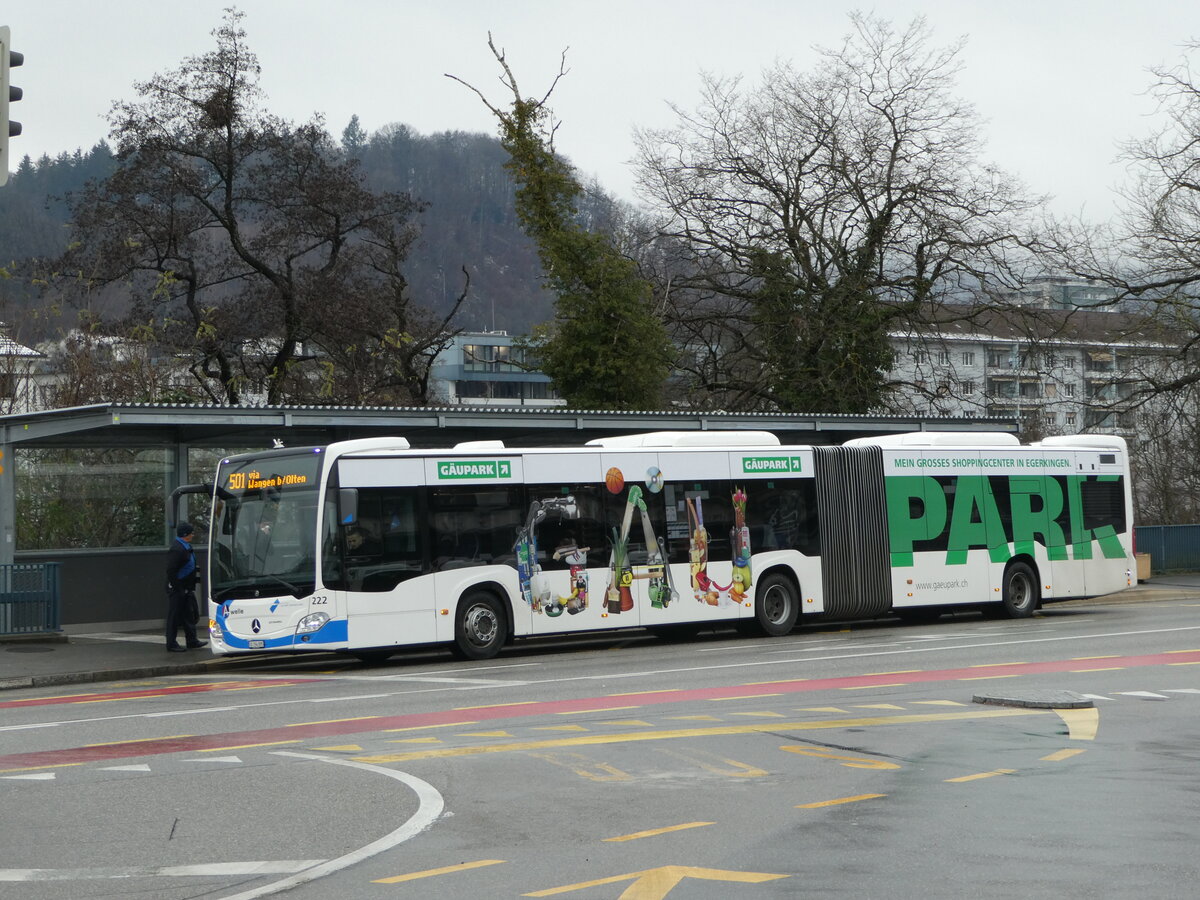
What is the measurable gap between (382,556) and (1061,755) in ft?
34.4

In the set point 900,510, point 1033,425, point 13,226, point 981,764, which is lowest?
point 981,764

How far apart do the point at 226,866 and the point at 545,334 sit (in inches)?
1013

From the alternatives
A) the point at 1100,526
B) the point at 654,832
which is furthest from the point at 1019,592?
the point at 654,832

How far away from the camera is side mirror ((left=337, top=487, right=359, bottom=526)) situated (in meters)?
18.2

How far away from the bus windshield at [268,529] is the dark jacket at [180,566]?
1662 millimetres

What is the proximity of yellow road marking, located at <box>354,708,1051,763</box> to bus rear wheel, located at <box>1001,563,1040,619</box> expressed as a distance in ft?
42.6

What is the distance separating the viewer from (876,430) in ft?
99.6

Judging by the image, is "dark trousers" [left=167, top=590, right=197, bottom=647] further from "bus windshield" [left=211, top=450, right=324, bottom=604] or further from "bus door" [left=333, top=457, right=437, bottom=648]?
"bus door" [left=333, top=457, right=437, bottom=648]

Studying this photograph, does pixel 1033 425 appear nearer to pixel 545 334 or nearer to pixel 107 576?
pixel 545 334

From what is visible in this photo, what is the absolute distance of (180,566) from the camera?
2048 cm

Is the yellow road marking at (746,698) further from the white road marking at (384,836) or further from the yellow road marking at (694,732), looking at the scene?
the white road marking at (384,836)

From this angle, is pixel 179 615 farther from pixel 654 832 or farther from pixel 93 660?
pixel 654 832

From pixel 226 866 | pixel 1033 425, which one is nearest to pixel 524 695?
pixel 226 866

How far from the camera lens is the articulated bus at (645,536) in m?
18.4
